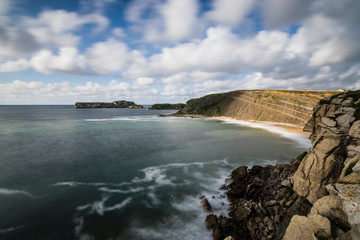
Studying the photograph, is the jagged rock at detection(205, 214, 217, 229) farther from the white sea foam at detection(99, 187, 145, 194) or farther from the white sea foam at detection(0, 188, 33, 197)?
the white sea foam at detection(0, 188, 33, 197)

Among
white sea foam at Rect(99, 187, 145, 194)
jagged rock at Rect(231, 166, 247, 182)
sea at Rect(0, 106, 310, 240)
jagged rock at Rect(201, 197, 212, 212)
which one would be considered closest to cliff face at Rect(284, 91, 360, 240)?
jagged rock at Rect(231, 166, 247, 182)

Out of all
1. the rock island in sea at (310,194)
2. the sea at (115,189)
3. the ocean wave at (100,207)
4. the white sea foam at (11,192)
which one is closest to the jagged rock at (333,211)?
the rock island in sea at (310,194)

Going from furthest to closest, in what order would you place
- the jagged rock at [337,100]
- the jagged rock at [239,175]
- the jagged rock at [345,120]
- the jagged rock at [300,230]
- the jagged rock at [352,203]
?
the jagged rock at [337,100], the jagged rock at [239,175], the jagged rock at [345,120], the jagged rock at [300,230], the jagged rock at [352,203]

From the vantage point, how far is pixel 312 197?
11930 mm

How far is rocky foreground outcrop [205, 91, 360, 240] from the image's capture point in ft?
26.2

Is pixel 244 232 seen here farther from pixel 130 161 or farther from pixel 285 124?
pixel 285 124

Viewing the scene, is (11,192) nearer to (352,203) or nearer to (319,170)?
(352,203)

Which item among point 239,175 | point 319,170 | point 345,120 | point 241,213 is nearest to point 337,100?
point 345,120

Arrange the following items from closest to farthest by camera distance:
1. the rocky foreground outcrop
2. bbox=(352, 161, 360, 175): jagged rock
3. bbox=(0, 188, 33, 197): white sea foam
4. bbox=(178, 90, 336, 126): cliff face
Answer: the rocky foreground outcrop, bbox=(352, 161, 360, 175): jagged rock, bbox=(0, 188, 33, 197): white sea foam, bbox=(178, 90, 336, 126): cliff face

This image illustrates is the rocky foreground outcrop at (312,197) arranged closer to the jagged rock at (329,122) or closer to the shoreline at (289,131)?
the jagged rock at (329,122)

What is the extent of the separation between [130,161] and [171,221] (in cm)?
1581

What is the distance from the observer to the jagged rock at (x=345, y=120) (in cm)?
1392

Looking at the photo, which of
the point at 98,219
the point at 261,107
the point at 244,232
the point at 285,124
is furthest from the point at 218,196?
the point at 261,107

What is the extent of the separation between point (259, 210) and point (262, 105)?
8067cm
